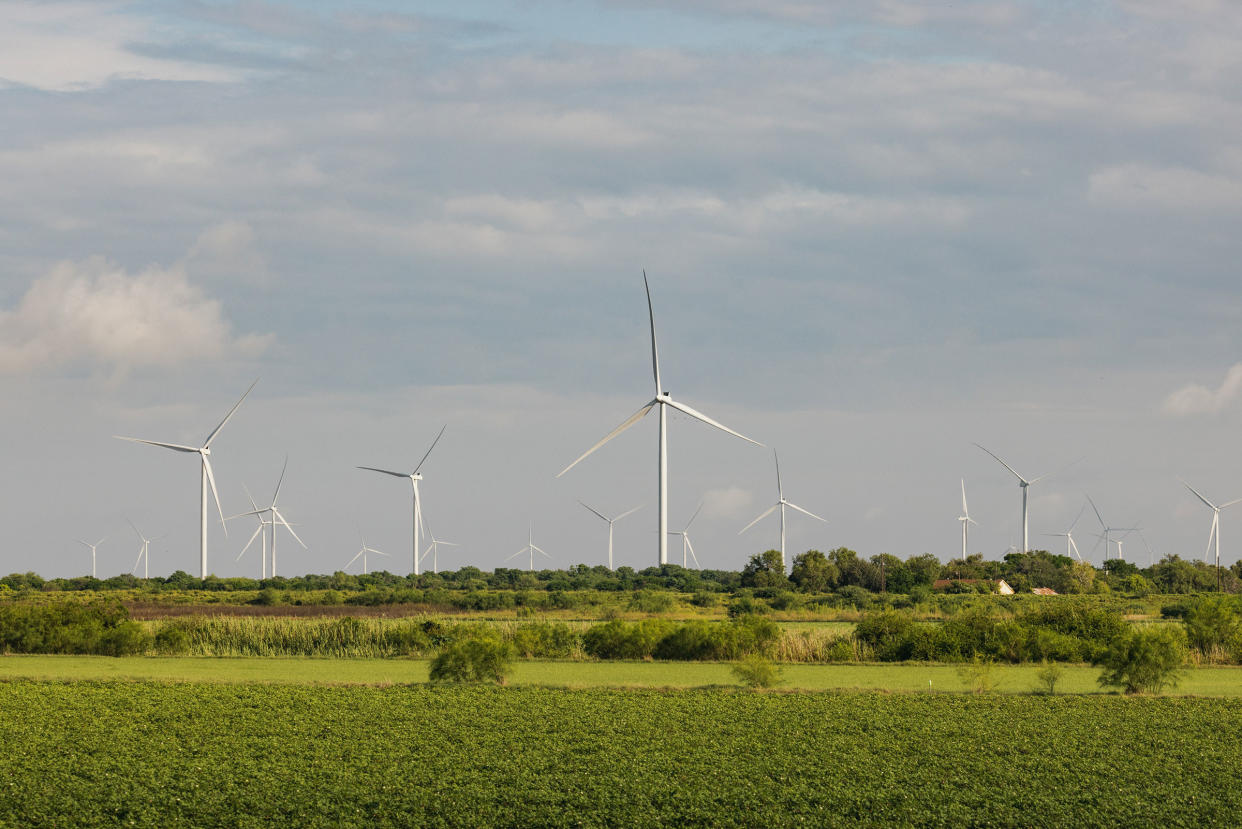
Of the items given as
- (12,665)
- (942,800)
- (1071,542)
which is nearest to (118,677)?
(12,665)

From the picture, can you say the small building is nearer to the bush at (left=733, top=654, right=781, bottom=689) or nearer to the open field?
the open field

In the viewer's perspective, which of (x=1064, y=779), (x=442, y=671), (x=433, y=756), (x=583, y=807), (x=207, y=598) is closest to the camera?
(x=583, y=807)

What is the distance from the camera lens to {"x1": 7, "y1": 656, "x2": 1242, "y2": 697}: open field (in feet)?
148

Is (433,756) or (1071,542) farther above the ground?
(1071,542)

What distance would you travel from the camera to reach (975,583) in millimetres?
111812

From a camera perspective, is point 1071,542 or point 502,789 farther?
point 1071,542

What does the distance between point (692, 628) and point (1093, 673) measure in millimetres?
16239

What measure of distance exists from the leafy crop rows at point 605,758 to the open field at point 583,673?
13.4 ft

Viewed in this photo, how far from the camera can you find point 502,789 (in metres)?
26.8

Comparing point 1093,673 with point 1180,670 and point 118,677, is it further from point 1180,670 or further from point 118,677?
point 118,677

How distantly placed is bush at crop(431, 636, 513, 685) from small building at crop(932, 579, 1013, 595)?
6956 centimetres

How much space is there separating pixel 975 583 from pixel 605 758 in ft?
288

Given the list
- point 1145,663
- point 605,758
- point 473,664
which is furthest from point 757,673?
point 605,758

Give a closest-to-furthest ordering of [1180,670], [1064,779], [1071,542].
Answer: [1064,779]
[1180,670]
[1071,542]
